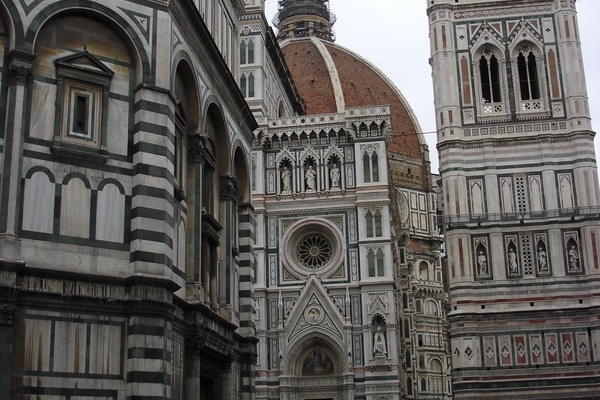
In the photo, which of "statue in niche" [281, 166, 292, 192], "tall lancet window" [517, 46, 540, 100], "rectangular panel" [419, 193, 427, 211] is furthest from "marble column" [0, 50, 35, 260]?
"rectangular panel" [419, 193, 427, 211]

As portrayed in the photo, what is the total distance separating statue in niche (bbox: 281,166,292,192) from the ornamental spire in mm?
62187

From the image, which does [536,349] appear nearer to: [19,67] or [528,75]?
[528,75]

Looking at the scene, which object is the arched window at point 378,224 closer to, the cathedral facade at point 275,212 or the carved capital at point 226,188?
the cathedral facade at point 275,212

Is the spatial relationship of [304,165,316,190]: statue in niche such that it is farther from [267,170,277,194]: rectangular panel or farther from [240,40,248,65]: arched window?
[240,40,248,65]: arched window

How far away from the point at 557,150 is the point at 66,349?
34571 millimetres

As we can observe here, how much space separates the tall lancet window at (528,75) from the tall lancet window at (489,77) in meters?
1.18

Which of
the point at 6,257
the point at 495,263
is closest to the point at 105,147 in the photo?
the point at 6,257

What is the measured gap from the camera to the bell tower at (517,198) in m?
41.8

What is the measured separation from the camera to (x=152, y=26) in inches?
665

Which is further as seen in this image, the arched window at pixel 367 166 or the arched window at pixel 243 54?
the arched window at pixel 243 54

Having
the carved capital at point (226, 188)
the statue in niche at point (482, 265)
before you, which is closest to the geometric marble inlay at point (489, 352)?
the statue in niche at point (482, 265)

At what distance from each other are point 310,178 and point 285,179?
1.43m

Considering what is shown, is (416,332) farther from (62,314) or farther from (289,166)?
(62,314)

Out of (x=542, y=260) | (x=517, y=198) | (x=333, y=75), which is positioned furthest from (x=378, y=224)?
(x=333, y=75)
